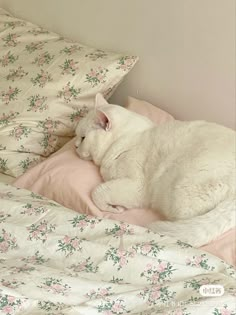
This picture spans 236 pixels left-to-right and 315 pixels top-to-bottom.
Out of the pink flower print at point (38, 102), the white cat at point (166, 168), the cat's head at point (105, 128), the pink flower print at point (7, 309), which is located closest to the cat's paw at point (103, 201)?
the white cat at point (166, 168)

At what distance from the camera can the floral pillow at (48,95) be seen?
5.85 ft

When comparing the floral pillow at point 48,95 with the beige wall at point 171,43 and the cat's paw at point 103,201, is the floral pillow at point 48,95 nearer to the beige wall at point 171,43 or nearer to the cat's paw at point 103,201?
the beige wall at point 171,43

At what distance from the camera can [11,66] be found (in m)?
1.95

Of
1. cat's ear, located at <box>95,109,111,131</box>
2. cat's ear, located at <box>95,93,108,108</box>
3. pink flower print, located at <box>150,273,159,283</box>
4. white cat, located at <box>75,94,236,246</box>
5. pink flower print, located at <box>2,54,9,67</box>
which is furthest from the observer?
pink flower print, located at <box>2,54,9,67</box>

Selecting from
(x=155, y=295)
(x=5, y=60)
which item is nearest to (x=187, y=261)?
(x=155, y=295)

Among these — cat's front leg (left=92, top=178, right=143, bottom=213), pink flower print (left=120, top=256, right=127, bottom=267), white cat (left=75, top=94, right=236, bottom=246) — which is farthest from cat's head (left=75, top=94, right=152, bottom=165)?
pink flower print (left=120, top=256, right=127, bottom=267)

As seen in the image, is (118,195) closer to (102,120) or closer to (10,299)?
(102,120)

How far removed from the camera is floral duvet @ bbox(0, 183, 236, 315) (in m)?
0.96

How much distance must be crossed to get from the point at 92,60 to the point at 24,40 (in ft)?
1.12

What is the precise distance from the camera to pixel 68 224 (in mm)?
1254

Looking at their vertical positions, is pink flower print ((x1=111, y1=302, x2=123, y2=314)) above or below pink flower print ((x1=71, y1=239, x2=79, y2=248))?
above

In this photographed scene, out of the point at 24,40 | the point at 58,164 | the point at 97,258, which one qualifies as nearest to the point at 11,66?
the point at 24,40

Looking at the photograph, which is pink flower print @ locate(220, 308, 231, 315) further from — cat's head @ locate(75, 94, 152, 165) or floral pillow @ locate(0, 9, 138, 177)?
floral pillow @ locate(0, 9, 138, 177)

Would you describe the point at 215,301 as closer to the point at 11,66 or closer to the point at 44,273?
the point at 44,273
